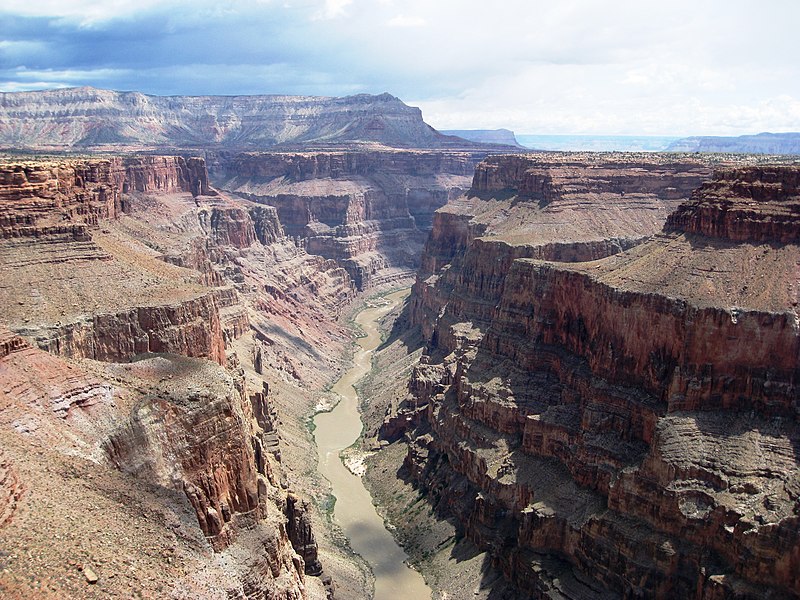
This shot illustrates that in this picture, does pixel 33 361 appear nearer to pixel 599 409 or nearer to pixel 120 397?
pixel 120 397

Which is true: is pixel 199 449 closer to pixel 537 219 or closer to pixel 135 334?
pixel 135 334

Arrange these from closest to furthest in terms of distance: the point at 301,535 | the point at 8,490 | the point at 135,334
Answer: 1. the point at 8,490
2. the point at 301,535
3. the point at 135,334

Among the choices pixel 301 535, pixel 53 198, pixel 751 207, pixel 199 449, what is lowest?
pixel 301 535

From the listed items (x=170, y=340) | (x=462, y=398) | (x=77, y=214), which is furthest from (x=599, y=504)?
(x=77, y=214)

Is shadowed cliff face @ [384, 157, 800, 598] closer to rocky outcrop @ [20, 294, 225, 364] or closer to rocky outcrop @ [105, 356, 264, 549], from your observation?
rocky outcrop @ [105, 356, 264, 549]

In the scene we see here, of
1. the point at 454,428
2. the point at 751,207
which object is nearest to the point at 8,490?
the point at 454,428

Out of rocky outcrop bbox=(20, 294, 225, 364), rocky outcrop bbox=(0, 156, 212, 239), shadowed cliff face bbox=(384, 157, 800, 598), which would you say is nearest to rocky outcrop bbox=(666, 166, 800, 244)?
shadowed cliff face bbox=(384, 157, 800, 598)
